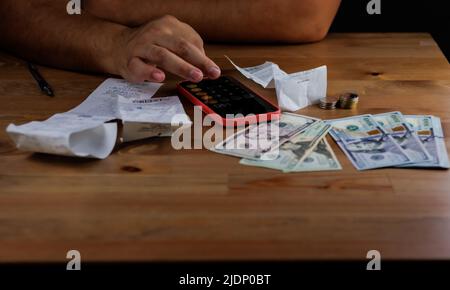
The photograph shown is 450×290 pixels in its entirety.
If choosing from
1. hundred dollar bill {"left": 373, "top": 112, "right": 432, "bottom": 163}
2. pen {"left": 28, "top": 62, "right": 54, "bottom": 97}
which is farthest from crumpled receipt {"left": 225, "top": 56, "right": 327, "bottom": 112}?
pen {"left": 28, "top": 62, "right": 54, "bottom": 97}

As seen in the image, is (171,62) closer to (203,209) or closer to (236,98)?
(236,98)

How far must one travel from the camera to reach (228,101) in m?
1.11

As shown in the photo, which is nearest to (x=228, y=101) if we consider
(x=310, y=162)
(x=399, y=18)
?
(x=310, y=162)

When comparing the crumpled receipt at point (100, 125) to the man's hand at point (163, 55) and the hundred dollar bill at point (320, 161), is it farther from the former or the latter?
the hundred dollar bill at point (320, 161)

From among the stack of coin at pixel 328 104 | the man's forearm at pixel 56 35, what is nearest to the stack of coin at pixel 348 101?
the stack of coin at pixel 328 104

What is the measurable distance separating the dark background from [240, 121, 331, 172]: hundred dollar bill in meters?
0.90

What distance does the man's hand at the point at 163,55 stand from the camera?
3.90 ft

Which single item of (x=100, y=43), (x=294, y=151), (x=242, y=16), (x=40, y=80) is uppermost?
(x=242, y=16)

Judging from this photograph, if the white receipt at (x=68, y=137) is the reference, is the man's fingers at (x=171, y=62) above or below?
above

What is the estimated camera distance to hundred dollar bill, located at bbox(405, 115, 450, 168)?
0.93 metres

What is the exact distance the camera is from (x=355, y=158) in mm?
943

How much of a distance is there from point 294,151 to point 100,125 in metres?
0.30

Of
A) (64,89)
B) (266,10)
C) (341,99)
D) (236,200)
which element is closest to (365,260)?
(236,200)
